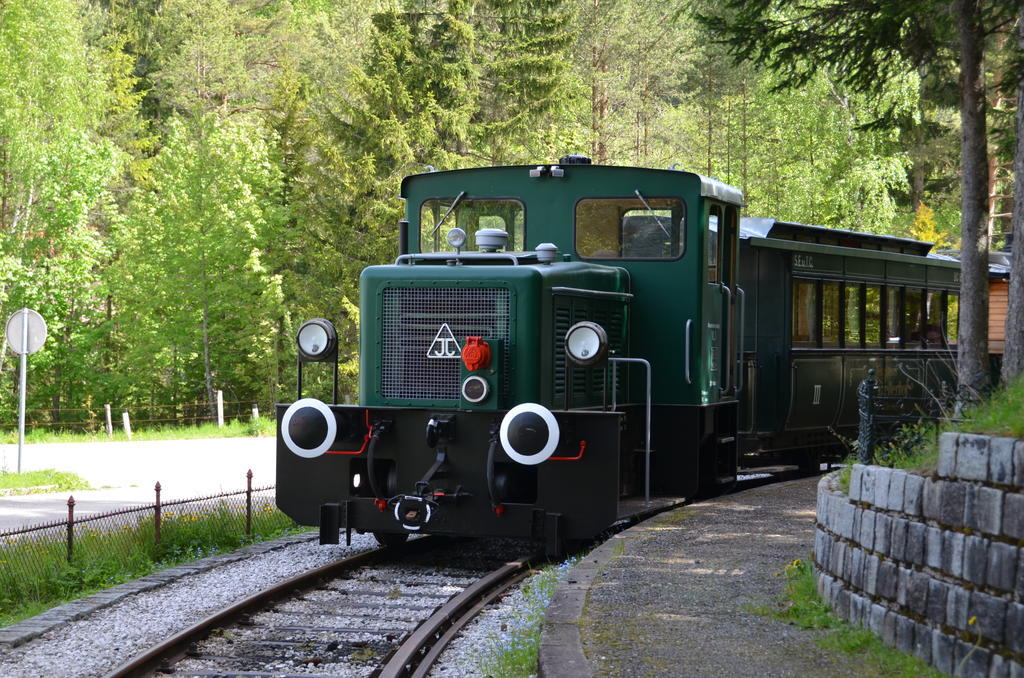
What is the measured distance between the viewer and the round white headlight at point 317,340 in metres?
9.72

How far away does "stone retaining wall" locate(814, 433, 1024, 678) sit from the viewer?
544cm

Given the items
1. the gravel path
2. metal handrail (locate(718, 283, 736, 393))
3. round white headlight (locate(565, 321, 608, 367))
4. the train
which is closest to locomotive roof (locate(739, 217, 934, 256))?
the train

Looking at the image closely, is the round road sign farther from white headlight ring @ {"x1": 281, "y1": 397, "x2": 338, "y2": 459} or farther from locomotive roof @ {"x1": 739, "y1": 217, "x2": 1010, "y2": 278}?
locomotive roof @ {"x1": 739, "y1": 217, "x2": 1010, "y2": 278}

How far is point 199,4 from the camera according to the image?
147ft

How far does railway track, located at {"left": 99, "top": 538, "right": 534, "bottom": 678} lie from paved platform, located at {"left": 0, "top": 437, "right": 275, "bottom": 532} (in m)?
5.00

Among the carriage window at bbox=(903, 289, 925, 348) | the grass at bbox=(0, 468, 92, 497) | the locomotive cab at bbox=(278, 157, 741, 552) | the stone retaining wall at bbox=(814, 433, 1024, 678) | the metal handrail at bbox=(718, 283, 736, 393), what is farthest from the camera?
the carriage window at bbox=(903, 289, 925, 348)

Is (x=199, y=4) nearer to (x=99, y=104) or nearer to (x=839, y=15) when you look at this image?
(x=99, y=104)

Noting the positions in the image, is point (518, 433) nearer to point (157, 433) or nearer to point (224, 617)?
point (224, 617)

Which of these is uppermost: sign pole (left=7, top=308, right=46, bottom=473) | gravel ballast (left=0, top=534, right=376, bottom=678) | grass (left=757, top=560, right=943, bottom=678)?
sign pole (left=7, top=308, right=46, bottom=473)

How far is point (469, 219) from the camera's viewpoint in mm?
10891

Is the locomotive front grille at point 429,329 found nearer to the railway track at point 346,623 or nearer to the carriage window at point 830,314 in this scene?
the railway track at point 346,623

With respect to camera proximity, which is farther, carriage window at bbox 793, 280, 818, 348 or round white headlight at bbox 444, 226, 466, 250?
carriage window at bbox 793, 280, 818, 348

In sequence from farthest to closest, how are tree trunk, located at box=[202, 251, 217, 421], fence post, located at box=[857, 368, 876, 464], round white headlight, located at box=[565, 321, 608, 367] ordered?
tree trunk, located at box=[202, 251, 217, 421] → round white headlight, located at box=[565, 321, 608, 367] → fence post, located at box=[857, 368, 876, 464]

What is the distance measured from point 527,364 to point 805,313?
6342 mm
